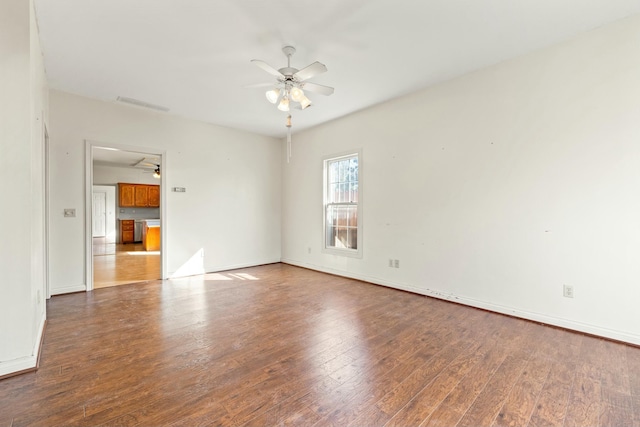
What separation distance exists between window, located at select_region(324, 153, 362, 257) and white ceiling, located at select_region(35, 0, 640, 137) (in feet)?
4.96

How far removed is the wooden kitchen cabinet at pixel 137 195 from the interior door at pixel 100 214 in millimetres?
1181

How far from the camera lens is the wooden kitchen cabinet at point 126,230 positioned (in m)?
9.77

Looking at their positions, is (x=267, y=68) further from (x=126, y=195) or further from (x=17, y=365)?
(x=126, y=195)

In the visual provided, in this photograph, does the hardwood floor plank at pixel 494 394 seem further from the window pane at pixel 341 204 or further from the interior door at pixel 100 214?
the interior door at pixel 100 214

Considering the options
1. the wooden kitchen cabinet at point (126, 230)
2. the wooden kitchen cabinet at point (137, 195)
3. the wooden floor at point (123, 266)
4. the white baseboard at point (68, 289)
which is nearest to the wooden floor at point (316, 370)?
the white baseboard at point (68, 289)

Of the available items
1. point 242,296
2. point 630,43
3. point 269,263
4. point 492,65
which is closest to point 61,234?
point 242,296

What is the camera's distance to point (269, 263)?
20.7ft

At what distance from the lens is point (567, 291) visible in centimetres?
283

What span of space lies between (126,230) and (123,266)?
4.70 meters

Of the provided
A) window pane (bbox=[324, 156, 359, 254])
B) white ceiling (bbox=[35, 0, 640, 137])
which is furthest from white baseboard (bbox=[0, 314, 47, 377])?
window pane (bbox=[324, 156, 359, 254])

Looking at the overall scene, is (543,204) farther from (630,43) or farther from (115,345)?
(115,345)

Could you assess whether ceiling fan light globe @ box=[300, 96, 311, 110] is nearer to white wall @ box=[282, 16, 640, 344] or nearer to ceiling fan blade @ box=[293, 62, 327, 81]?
ceiling fan blade @ box=[293, 62, 327, 81]

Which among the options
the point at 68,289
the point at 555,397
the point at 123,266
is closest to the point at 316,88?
the point at 555,397

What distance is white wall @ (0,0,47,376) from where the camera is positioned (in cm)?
202
